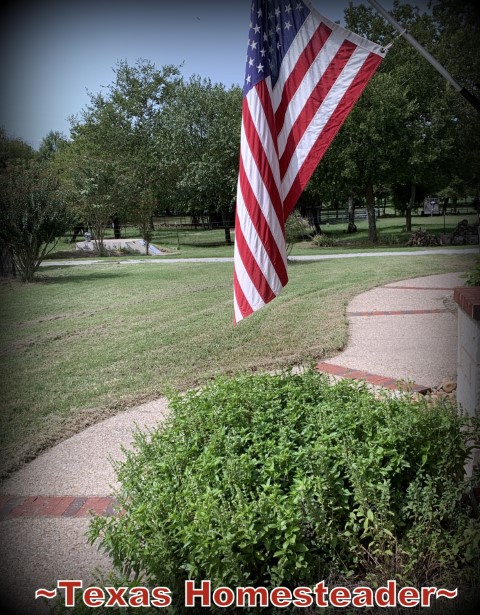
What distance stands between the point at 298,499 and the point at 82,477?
168 cm

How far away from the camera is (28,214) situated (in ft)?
40.9

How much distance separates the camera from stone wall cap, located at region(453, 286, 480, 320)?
99.4 inches

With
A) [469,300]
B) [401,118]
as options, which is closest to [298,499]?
[469,300]

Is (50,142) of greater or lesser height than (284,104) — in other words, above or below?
above

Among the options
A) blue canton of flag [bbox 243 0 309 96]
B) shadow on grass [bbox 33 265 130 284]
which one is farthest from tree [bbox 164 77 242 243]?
blue canton of flag [bbox 243 0 309 96]

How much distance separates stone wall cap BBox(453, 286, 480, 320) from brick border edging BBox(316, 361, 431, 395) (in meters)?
1.61

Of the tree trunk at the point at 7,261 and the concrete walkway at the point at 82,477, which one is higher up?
the tree trunk at the point at 7,261

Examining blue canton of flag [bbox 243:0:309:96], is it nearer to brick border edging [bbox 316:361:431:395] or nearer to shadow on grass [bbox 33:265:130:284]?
brick border edging [bbox 316:361:431:395]

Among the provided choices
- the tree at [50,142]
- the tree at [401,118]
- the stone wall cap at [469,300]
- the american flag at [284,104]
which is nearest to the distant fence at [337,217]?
the tree at [401,118]

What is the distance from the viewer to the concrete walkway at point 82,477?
2434 millimetres

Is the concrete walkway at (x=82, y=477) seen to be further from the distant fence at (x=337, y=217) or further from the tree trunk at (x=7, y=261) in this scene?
the distant fence at (x=337, y=217)

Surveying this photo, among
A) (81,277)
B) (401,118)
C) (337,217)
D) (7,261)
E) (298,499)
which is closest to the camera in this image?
(298,499)

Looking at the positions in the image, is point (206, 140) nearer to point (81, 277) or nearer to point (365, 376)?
point (81, 277)

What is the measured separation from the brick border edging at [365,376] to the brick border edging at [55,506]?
2.24 m
